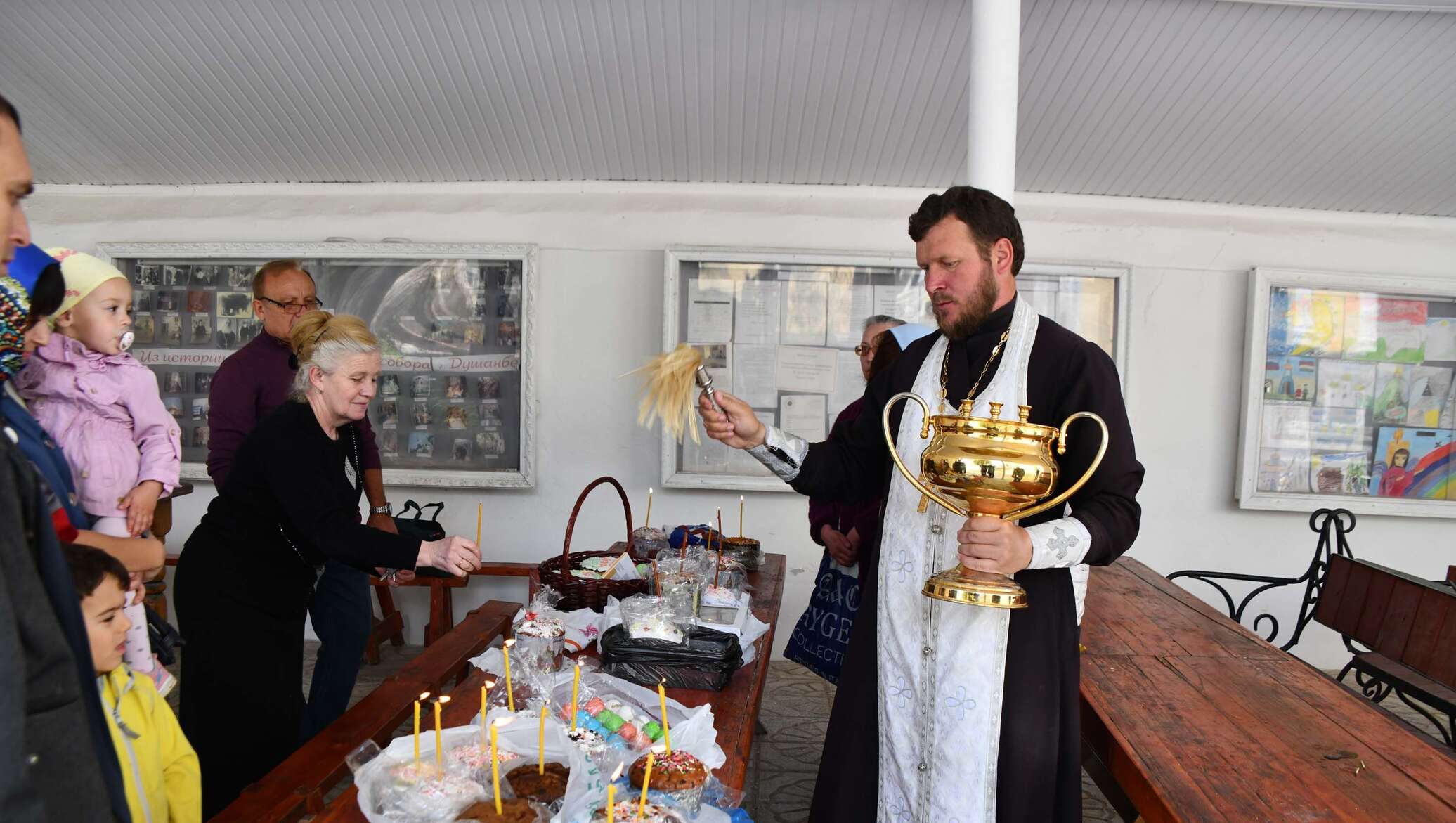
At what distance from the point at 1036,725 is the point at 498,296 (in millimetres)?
4122

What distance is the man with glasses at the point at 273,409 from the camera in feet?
9.92

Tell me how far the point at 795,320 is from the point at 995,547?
351cm

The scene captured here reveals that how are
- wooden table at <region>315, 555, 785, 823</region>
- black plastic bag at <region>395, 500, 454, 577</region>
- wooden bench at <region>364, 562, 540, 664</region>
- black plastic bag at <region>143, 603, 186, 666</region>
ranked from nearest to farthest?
wooden table at <region>315, 555, 785, 823</region>
black plastic bag at <region>143, 603, 186, 666</region>
black plastic bag at <region>395, 500, 454, 577</region>
wooden bench at <region>364, 562, 540, 664</region>

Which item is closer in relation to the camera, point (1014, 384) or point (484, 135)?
point (1014, 384)

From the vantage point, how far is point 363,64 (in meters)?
4.27

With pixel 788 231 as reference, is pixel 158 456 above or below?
below

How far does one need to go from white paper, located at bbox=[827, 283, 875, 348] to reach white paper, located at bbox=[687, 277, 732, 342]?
1.99 feet

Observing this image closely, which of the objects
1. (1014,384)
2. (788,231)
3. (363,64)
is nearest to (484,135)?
(363,64)

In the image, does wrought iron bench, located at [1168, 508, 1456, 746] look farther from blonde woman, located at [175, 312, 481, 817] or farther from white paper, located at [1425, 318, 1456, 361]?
blonde woman, located at [175, 312, 481, 817]

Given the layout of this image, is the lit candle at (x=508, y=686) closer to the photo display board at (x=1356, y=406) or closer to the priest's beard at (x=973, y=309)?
the priest's beard at (x=973, y=309)

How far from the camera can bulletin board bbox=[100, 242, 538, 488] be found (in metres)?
5.13

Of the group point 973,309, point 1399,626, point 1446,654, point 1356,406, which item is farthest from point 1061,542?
point 1356,406

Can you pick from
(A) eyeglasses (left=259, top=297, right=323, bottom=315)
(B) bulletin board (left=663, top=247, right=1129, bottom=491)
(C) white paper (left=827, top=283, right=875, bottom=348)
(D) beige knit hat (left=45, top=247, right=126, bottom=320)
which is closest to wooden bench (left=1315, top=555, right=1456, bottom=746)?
(B) bulletin board (left=663, top=247, right=1129, bottom=491)

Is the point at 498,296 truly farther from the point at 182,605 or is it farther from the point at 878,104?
the point at 182,605
